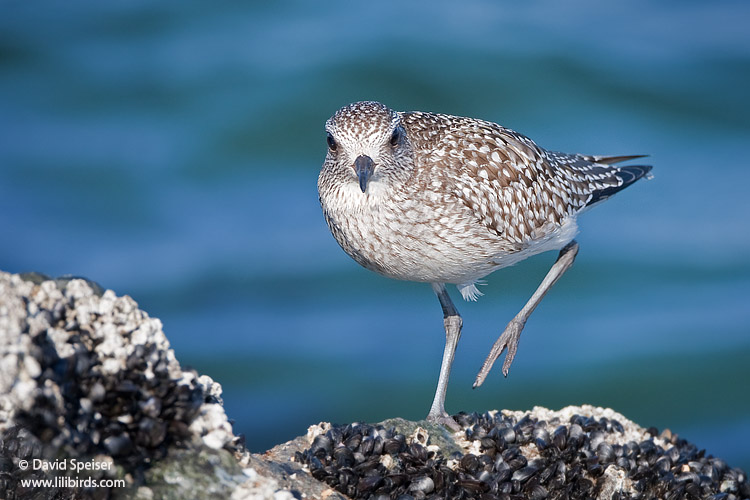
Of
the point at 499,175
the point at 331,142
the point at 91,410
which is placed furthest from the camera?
the point at 499,175

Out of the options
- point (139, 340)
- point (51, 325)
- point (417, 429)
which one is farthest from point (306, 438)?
point (51, 325)

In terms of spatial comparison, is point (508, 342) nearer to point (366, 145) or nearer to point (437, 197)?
point (437, 197)

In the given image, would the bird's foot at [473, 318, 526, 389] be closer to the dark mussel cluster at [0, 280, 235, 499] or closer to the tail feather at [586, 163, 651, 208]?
the tail feather at [586, 163, 651, 208]

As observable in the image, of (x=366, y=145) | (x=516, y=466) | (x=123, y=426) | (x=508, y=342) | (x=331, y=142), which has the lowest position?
(x=516, y=466)

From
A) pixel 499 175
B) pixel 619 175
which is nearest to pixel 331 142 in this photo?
pixel 499 175

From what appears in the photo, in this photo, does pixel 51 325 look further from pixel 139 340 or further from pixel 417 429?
pixel 417 429

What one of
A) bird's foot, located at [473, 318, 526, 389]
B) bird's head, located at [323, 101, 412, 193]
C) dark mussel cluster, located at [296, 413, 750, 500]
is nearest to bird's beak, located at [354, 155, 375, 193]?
bird's head, located at [323, 101, 412, 193]

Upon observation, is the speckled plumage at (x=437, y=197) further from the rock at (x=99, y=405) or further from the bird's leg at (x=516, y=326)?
the rock at (x=99, y=405)
